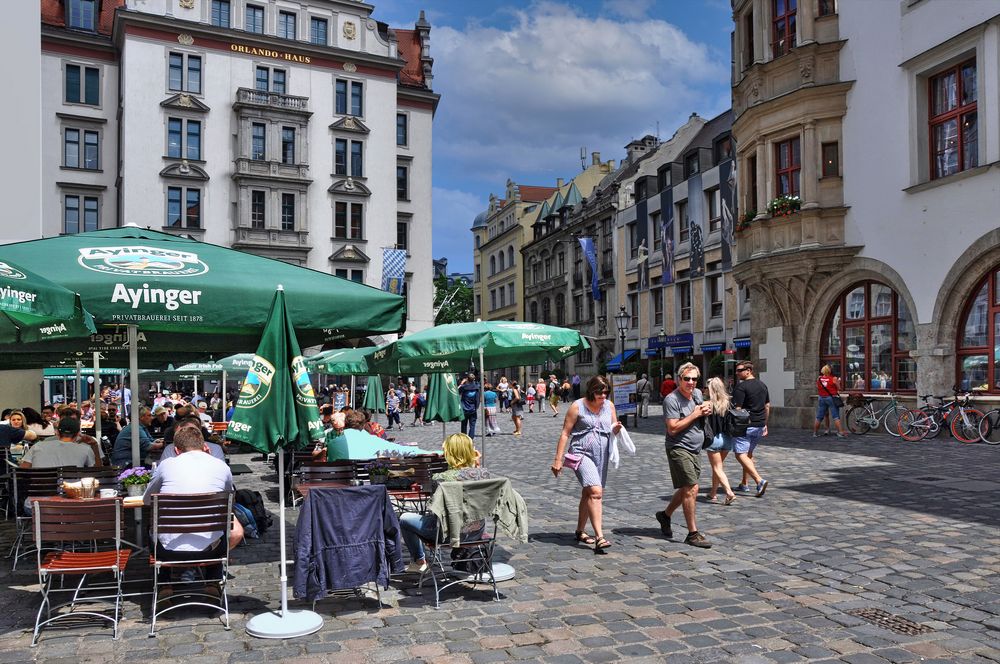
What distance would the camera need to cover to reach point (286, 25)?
45750 mm

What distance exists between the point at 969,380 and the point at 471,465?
15.8 meters

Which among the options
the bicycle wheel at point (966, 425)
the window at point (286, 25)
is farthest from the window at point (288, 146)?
the bicycle wheel at point (966, 425)

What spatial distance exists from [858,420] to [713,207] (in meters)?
20.4

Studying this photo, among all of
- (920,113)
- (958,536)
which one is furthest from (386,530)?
(920,113)

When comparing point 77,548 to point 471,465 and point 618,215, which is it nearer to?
point 471,465

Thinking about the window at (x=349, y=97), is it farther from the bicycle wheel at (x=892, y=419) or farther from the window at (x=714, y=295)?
the bicycle wheel at (x=892, y=419)

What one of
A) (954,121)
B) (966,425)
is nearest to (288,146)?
(954,121)

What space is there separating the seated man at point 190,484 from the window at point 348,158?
42209 millimetres

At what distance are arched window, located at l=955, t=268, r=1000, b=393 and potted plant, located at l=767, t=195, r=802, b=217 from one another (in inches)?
192

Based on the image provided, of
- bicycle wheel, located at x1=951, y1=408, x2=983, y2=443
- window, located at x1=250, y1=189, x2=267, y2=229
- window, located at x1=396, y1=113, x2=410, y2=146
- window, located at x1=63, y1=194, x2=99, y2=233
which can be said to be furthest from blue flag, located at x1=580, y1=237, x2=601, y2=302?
bicycle wheel, located at x1=951, y1=408, x2=983, y2=443

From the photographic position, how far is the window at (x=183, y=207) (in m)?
43.5

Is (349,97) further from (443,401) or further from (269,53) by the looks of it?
(443,401)

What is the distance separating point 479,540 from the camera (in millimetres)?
6562

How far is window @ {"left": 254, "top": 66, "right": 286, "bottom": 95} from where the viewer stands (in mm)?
45281
